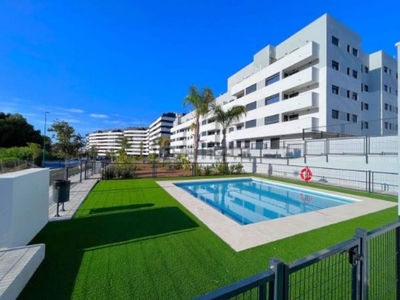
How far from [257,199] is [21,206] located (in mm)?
10041

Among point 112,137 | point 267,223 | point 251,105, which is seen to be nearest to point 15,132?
point 251,105

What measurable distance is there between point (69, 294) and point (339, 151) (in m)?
19.1

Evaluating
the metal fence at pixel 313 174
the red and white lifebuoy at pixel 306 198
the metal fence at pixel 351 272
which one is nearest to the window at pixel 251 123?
the metal fence at pixel 313 174

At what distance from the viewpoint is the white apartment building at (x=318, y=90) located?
75.9ft

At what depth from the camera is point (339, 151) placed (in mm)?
16875

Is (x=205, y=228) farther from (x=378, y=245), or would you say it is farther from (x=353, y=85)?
(x=353, y=85)

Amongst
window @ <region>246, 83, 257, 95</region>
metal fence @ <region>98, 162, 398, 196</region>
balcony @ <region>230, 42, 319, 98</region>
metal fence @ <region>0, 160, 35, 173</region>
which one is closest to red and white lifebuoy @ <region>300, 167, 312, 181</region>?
metal fence @ <region>98, 162, 398, 196</region>

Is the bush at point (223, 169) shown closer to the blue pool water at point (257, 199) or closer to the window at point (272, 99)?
the blue pool water at point (257, 199)

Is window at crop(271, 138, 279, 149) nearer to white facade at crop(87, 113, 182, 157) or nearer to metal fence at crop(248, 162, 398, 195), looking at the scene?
metal fence at crop(248, 162, 398, 195)

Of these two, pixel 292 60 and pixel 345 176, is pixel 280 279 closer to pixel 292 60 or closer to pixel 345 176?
pixel 345 176

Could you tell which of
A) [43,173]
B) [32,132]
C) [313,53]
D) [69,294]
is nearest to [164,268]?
[69,294]

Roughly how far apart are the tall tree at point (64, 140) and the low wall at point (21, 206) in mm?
15702

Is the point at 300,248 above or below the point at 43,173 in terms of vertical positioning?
below

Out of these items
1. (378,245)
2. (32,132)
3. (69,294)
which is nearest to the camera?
(378,245)
